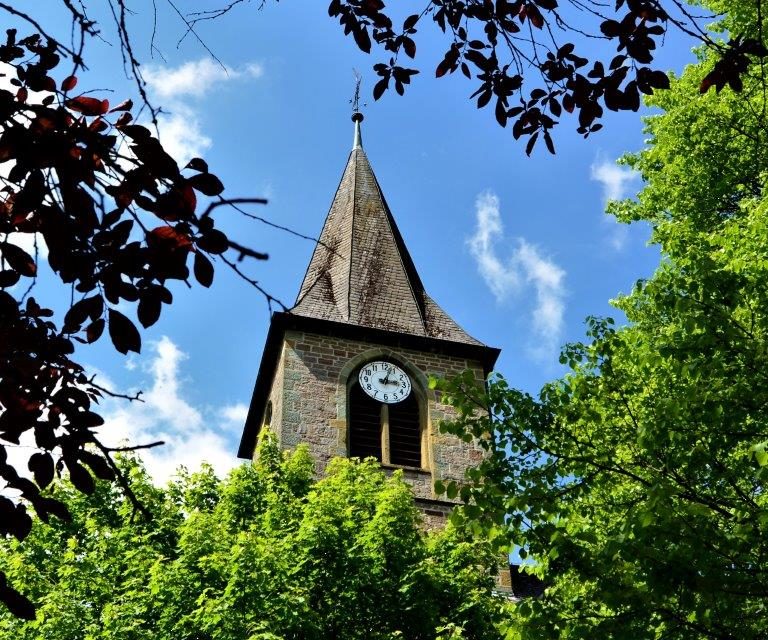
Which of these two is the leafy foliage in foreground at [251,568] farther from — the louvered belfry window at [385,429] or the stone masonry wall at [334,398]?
the louvered belfry window at [385,429]

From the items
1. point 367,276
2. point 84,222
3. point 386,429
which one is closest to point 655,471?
point 84,222

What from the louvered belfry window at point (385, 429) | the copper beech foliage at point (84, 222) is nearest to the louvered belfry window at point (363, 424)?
the louvered belfry window at point (385, 429)

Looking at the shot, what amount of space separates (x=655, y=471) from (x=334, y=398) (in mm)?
14009

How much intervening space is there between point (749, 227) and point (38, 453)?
7598 mm

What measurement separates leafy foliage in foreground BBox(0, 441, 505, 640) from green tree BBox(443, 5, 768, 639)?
4.08 meters

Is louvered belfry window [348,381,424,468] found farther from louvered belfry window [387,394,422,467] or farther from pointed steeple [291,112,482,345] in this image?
pointed steeple [291,112,482,345]

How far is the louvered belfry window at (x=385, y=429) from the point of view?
19922 millimetres

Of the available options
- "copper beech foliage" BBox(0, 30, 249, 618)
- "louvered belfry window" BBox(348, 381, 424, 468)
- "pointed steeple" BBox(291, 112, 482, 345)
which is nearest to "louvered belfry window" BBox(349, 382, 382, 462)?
"louvered belfry window" BBox(348, 381, 424, 468)

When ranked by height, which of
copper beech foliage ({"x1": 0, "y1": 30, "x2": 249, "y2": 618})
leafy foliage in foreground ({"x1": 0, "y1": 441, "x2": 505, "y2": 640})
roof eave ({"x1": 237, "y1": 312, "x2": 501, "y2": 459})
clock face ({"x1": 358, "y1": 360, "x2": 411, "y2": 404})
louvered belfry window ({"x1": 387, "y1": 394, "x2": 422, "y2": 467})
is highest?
roof eave ({"x1": 237, "y1": 312, "x2": 501, "y2": 459})

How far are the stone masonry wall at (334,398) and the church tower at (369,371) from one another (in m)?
0.02

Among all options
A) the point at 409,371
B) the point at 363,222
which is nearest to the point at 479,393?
the point at 409,371

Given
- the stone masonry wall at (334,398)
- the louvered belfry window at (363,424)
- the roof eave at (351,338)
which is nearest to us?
the stone masonry wall at (334,398)

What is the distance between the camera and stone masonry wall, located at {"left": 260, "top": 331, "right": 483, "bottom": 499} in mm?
19375

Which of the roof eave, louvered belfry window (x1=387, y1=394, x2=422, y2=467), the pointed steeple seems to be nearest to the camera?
louvered belfry window (x1=387, y1=394, x2=422, y2=467)
